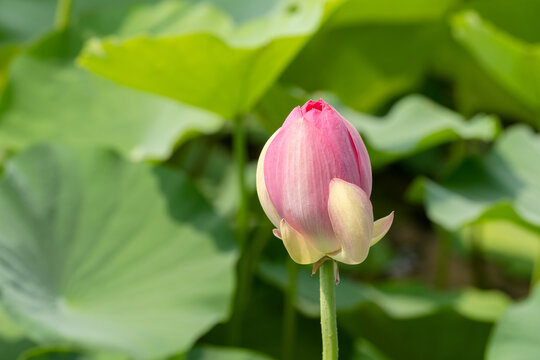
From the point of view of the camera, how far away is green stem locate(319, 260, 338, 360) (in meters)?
0.43

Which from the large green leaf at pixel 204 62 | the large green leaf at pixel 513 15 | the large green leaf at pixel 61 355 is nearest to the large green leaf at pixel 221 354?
the large green leaf at pixel 61 355

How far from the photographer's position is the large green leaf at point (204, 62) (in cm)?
93

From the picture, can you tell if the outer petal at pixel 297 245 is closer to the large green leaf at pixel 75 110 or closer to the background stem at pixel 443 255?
the large green leaf at pixel 75 110

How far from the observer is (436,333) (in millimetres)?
1187

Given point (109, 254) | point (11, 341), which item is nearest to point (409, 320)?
point (109, 254)

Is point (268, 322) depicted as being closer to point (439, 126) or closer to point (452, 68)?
point (439, 126)

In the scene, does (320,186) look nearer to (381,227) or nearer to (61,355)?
(381,227)

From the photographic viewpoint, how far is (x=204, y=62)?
37.9 inches

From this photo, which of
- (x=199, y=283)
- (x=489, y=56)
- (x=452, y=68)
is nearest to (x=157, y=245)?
(x=199, y=283)

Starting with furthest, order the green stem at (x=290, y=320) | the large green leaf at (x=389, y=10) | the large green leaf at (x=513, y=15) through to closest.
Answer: the large green leaf at (x=513, y=15) < the large green leaf at (x=389, y=10) < the green stem at (x=290, y=320)

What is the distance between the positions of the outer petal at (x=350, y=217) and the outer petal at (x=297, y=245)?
18 mm

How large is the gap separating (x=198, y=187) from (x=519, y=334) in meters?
0.57

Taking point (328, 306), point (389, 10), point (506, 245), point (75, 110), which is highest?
point (389, 10)

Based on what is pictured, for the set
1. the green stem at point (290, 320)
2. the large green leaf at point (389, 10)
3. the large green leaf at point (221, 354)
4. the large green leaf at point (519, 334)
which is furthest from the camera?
the large green leaf at point (389, 10)
